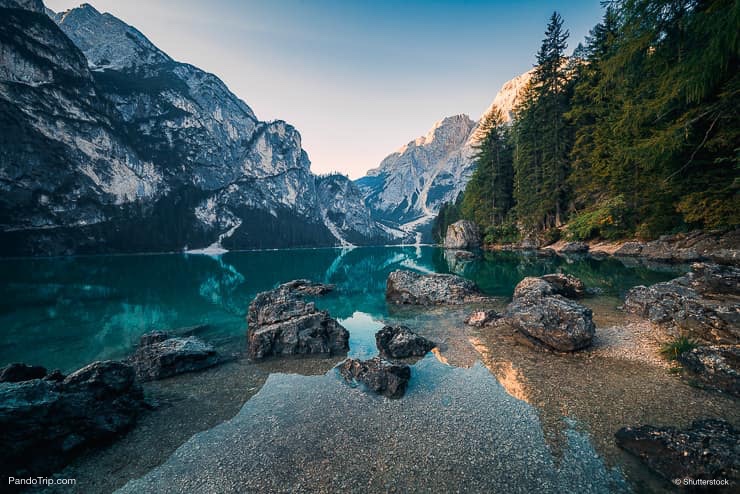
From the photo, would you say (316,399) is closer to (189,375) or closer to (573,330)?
(189,375)

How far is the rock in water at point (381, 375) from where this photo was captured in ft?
26.6

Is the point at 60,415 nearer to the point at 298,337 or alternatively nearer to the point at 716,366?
the point at 298,337

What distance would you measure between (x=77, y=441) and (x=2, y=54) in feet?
670

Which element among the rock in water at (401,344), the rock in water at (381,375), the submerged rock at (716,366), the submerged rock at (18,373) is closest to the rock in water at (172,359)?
the submerged rock at (18,373)

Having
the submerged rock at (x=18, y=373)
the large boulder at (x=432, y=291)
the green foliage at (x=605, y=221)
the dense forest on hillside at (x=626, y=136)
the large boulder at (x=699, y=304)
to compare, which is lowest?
the large boulder at (x=432, y=291)

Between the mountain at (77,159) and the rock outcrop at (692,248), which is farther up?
the mountain at (77,159)

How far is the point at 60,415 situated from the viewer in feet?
19.7

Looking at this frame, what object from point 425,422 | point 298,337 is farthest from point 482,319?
point 298,337

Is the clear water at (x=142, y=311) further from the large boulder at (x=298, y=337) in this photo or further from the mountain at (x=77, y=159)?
the mountain at (x=77, y=159)

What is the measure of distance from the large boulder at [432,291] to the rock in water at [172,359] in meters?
12.9

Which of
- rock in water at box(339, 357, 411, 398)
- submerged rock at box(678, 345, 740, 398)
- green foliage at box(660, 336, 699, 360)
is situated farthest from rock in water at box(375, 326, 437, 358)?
submerged rock at box(678, 345, 740, 398)

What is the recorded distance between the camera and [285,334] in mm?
12141

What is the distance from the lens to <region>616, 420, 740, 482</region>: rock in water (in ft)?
14.4

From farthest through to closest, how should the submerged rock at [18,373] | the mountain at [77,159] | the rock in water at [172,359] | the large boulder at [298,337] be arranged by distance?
1. the mountain at [77,159]
2. the large boulder at [298,337]
3. the rock in water at [172,359]
4. the submerged rock at [18,373]
